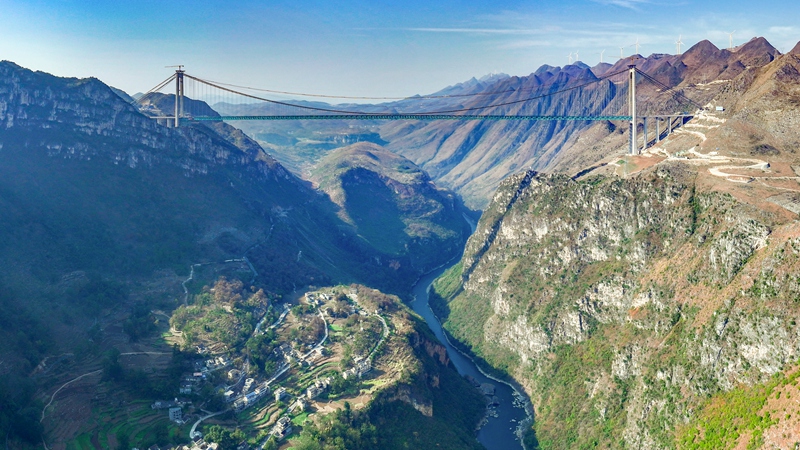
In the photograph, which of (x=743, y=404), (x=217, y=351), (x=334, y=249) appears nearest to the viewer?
(x=743, y=404)

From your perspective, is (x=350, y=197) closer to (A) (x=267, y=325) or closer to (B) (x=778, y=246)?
(A) (x=267, y=325)

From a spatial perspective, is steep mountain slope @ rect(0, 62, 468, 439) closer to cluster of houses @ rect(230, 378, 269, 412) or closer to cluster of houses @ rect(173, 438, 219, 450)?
cluster of houses @ rect(173, 438, 219, 450)

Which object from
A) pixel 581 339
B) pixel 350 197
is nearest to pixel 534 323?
pixel 581 339

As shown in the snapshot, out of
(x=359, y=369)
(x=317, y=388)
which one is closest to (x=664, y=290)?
(x=359, y=369)

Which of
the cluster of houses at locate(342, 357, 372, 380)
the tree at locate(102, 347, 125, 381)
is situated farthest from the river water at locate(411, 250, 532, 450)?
the tree at locate(102, 347, 125, 381)

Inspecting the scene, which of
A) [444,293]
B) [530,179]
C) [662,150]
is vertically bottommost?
[444,293]

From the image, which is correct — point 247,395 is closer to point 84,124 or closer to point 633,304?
point 633,304

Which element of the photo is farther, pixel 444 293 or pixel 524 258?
pixel 444 293

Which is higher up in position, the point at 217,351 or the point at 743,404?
the point at 743,404
